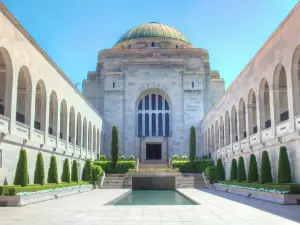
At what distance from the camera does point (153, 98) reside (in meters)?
49.8

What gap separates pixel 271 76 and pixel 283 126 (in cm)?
317

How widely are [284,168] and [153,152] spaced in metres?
31.8

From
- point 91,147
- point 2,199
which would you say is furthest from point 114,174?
point 2,199

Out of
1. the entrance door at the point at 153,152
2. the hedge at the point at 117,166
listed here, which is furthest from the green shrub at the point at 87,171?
the entrance door at the point at 153,152

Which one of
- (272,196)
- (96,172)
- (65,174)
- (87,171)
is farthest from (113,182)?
(272,196)

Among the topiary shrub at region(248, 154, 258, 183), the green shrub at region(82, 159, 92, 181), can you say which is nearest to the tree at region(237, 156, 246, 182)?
the topiary shrub at region(248, 154, 258, 183)

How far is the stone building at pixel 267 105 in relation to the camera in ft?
62.8

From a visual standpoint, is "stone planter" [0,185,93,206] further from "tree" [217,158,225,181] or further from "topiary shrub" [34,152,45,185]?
"tree" [217,158,225,181]

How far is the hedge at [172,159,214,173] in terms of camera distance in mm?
39000

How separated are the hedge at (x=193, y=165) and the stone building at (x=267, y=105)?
124 cm

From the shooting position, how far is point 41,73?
24453 mm

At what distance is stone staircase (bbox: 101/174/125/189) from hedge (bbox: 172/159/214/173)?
19.9 ft

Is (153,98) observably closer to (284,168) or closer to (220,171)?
(220,171)

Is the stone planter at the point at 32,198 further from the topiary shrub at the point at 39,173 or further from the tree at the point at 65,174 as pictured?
the tree at the point at 65,174
